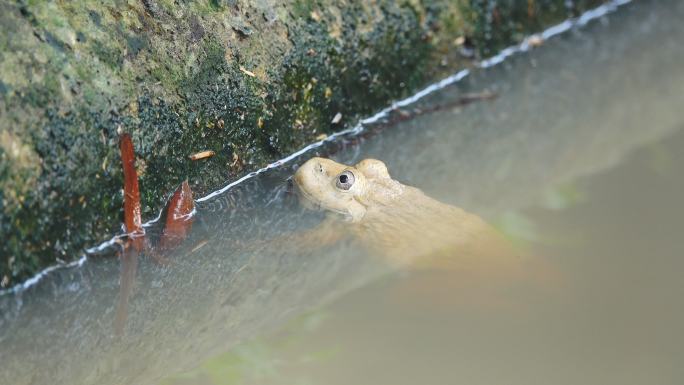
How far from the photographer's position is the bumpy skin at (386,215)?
317 centimetres

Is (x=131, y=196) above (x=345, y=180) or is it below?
above

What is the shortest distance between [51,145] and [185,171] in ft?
1.87

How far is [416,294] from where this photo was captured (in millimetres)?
2783

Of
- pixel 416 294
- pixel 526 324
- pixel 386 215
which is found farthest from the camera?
pixel 386 215

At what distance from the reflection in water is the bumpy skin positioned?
9 centimetres

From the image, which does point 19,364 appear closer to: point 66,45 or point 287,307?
point 287,307

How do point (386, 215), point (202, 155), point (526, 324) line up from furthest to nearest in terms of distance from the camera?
point (386, 215) → point (202, 155) → point (526, 324)

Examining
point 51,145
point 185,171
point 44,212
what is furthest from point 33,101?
point 185,171

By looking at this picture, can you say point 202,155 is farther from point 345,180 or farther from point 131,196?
point 345,180

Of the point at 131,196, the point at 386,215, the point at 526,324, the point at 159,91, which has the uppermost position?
the point at 159,91

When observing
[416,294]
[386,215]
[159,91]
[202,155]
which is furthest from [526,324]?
[159,91]

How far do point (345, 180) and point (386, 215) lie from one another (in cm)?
25

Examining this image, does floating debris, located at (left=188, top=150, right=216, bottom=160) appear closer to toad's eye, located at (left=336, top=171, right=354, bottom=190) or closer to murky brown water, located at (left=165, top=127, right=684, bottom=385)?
toad's eye, located at (left=336, top=171, right=354, bottom=190)

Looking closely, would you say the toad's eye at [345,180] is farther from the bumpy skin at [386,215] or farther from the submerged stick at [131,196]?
the submerged stick at [131,196]
